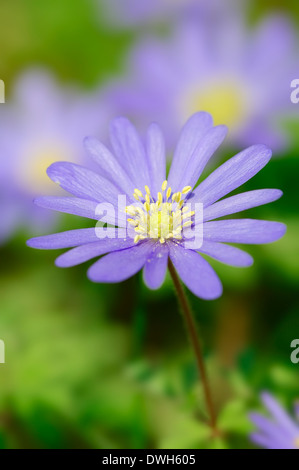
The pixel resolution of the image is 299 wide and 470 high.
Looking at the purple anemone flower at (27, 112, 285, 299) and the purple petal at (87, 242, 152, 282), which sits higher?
the purple anemone flower at (27, 112, 285, 299)

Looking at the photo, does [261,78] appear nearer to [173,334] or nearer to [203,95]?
[203,95]

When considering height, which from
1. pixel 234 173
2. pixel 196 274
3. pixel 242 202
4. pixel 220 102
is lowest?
pixel 196 274

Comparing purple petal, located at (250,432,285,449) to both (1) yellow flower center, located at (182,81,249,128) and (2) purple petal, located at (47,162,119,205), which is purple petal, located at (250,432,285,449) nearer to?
(2) purple petal, located at (47,162,119,205)

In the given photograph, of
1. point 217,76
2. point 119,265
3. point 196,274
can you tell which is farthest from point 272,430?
point 217,76

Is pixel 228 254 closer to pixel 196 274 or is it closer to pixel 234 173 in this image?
pixel 196 274

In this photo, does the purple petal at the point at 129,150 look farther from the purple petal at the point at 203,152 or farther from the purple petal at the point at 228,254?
the purple petal at the point at 228,254

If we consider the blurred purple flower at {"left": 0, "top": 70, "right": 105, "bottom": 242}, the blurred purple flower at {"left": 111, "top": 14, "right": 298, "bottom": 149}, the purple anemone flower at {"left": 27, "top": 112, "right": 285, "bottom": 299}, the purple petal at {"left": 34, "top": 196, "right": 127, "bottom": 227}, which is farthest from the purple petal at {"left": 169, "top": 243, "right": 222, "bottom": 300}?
the blurred purple flower at {"left": 0, "top": 70, "right": 105, "bottom": 242}

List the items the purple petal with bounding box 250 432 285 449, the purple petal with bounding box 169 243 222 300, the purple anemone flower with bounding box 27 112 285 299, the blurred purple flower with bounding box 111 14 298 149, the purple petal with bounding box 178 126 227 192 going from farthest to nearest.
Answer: the blurred purple flower with bounding box 111 14 298 149
the purple petal with bounding box 250 432 285 449
the purple petal with bounding box 178 126 227 192
the purple anemone flower with bounding box 27 112 285 299
the purple petal with bounding box 169 243 222 300
